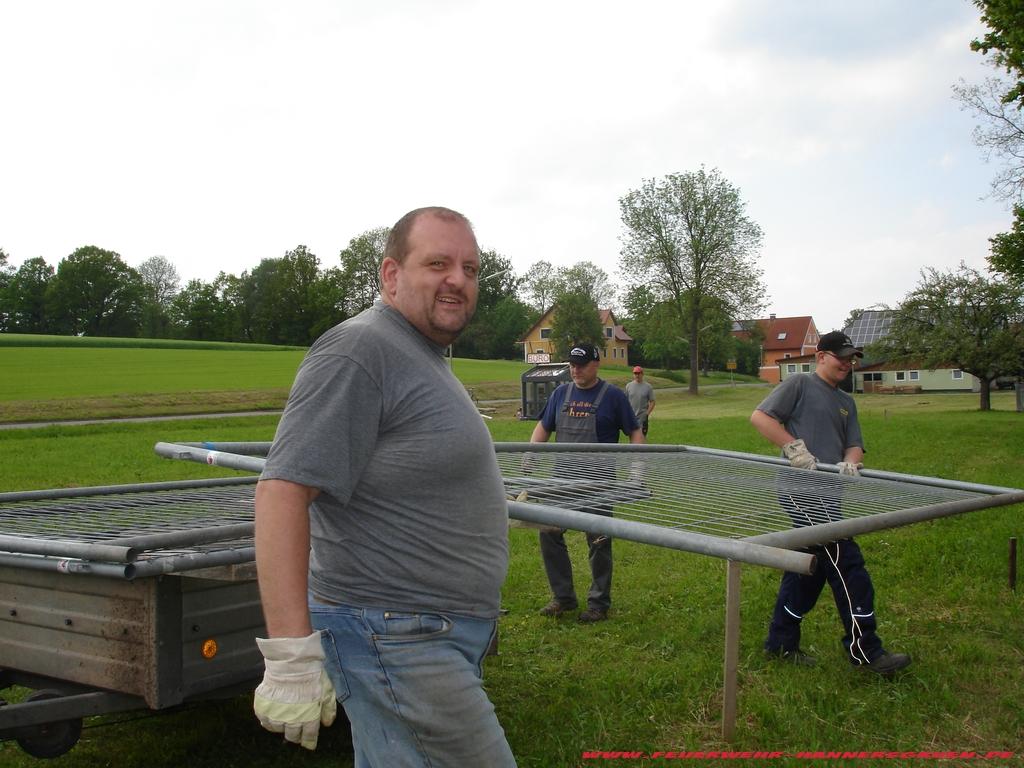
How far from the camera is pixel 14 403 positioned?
3331 centimetres

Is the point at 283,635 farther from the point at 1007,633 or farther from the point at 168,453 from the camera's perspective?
the point at 1007,633

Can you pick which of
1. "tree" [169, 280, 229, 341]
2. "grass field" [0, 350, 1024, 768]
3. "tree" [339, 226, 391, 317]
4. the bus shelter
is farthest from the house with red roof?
"grass field" [0, 350, 1024, 768]

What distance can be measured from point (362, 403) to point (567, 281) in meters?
123

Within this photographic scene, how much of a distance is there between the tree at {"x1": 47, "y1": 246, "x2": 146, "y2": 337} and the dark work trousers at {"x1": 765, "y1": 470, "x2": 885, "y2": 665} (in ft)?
389

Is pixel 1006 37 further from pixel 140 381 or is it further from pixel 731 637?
pixel 140 381

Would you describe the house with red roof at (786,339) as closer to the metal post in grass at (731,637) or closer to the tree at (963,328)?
the tree at (963,328)

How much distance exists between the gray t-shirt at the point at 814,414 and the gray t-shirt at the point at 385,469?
407 centimetres

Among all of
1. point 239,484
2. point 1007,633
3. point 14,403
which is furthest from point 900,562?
point 14,403

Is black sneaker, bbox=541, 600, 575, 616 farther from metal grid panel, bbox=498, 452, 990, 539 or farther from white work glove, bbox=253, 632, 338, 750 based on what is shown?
white work glove, bbox=253, 632, 338, 750

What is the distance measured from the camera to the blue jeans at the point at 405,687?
7.55 feet

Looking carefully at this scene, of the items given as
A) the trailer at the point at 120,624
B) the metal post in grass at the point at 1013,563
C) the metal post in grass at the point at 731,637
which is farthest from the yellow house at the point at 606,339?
the trailer at the point at 120,624

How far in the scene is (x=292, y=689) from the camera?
7.18ft

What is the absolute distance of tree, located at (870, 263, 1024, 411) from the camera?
37969 mm

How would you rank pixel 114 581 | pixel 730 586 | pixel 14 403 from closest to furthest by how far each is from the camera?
pixel 114 581 → pixel 730 586 → pixel 14 403
